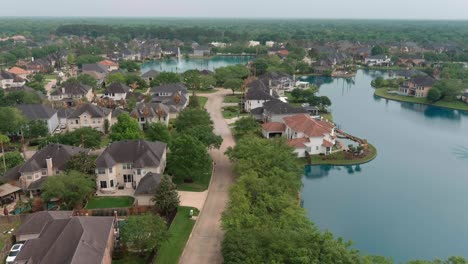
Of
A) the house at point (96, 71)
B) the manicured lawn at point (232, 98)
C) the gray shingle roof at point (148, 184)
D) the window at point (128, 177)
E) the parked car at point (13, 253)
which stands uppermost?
the house at point (96, 71)

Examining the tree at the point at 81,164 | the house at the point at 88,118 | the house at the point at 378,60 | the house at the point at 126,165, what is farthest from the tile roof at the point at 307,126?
the house at the point at 378,60

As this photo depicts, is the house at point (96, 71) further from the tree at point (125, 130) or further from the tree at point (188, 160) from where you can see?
the tree at point (188, 160)

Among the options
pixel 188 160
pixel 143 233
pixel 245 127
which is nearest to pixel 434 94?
pixel 245 127

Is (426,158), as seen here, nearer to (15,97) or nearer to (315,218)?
(315,218)

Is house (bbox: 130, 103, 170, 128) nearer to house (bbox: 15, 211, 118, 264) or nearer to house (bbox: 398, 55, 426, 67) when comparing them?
house (bbox: 15, 211, 118, 264)

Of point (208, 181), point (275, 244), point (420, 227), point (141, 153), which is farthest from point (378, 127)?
point (275, 244)

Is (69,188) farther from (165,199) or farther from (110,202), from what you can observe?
(165,199)
